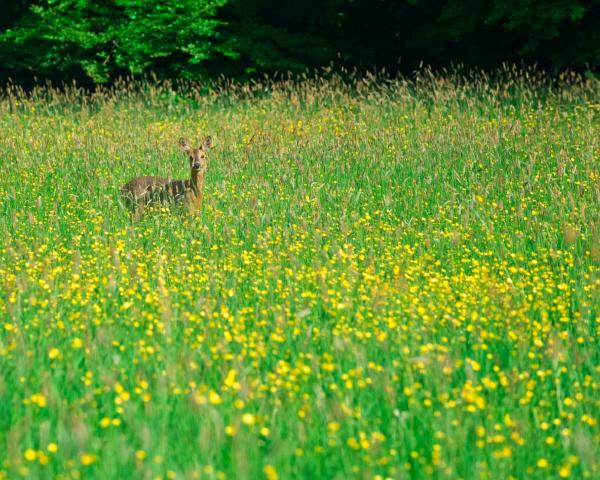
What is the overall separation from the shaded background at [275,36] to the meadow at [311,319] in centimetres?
706

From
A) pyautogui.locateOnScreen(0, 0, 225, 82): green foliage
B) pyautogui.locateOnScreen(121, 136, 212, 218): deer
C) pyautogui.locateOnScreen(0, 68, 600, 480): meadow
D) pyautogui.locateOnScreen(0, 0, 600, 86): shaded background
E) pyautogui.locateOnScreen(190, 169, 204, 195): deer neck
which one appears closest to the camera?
pyautogui.locateOnScreen(0, 68, 600, 480): meadow

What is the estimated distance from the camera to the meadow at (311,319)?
358 centimetres

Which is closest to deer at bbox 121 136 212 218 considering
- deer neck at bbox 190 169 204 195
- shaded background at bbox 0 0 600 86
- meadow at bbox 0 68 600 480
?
deer neck at bbox 190 169 204 195

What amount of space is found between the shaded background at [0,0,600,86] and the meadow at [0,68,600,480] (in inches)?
278

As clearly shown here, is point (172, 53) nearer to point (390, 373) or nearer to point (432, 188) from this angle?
point (432, 188)

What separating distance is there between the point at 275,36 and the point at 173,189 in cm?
1032

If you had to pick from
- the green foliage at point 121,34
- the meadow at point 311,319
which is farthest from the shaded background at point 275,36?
the meadow at point 311,319

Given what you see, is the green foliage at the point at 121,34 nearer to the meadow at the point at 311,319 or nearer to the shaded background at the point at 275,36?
the shaded background at the point at 275,36

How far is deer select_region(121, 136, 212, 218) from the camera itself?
27.4ft

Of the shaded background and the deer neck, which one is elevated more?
the shaded background

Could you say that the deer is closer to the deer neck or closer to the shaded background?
the deer neck

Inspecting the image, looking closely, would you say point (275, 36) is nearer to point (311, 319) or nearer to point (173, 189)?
point (173, 189)

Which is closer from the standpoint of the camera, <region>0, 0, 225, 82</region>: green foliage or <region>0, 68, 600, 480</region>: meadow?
<region>0, 68, 600, 480</region>: meadow

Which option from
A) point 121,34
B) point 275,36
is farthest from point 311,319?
point 275,36
